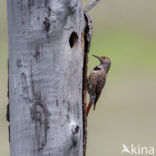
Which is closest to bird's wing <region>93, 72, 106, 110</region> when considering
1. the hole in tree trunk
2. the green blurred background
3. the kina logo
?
the hole in tree trunk

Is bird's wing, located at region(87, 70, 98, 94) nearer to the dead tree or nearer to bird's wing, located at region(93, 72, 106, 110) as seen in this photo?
bird's wing, located at region(93, 72, 106, 110)

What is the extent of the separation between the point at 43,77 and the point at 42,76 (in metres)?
0.01

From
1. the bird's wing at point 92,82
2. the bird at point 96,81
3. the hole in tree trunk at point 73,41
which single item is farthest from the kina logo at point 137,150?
the hole in tree trunk at point 73,41

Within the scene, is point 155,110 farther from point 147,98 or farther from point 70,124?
point 70,124

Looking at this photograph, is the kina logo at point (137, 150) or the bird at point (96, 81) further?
the kina logo at point (137, 150)

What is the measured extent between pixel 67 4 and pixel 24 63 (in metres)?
0.57

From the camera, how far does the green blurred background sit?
13211 mm

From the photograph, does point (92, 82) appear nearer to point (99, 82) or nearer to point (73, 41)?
point (99, 82)

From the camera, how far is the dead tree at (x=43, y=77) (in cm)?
603

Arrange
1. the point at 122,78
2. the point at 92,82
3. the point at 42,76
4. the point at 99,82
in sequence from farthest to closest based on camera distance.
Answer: the point at 122,78
the point at 99,82
the point at 92,82
the point at 42,76

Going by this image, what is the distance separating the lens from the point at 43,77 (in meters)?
6.05

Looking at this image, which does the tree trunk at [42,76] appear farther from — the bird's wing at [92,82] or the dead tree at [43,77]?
the bird's wing at [92,82]

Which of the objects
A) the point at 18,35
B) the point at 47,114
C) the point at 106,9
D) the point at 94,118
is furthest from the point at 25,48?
the point at 106,9

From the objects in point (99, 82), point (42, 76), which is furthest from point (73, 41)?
point (99, 82)
